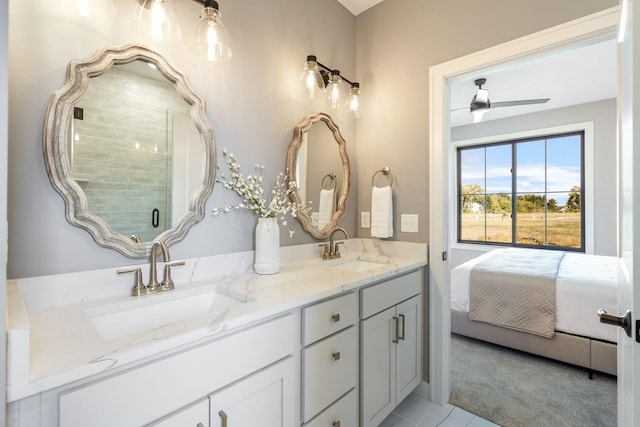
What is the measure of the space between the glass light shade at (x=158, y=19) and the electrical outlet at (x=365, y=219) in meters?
1.61

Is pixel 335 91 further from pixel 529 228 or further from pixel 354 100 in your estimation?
pixel 529 228

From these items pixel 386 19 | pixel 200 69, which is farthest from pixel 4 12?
pixel 386 19

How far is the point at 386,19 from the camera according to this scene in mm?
2180

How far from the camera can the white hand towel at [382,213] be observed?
81.8 inches

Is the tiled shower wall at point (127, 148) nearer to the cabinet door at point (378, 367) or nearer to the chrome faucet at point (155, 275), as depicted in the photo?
the chrome faucet at point (155, 275)

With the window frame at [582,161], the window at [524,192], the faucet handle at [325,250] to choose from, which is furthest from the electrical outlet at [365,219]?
the window at [524,192]

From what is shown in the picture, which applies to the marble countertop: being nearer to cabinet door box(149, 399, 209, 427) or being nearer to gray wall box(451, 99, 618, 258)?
cabinet door box(149, 399, 209, 427)

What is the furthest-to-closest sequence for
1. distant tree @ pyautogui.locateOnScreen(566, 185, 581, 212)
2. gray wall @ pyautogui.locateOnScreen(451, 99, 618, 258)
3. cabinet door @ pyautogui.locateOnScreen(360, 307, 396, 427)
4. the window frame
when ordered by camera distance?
1. distant tree @ pyautogui.locateOnScreen(566, 185, 581, 212)
2. the window frame
3. gray wall @ pyautogui.locateOnScreen(451, 99, 618, 258)
4. cabinet door @ pyautogui.locateOnScreen(360, 307, 396, 427)

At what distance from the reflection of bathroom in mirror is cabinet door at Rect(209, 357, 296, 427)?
2.33 ft

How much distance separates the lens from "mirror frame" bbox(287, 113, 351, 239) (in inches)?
72.4

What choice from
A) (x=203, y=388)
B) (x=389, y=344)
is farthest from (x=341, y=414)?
(x=203, y=388)

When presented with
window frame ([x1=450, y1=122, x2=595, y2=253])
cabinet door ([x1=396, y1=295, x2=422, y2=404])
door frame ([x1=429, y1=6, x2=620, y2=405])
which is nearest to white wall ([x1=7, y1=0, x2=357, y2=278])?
door frame ([x1=429, y1=6, x2=620, y2=405])

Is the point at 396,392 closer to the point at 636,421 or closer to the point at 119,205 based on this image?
the point at 636,421

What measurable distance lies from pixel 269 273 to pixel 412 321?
0.95 meters
